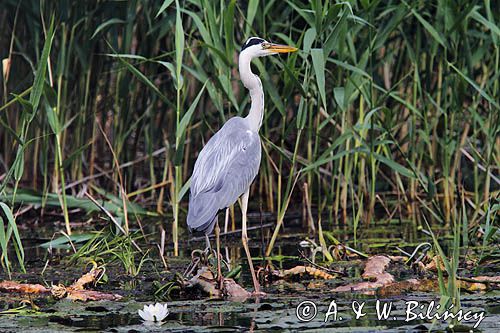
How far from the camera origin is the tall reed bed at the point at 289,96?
6327 mm

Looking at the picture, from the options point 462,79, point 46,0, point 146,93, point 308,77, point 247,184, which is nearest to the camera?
point 247,184

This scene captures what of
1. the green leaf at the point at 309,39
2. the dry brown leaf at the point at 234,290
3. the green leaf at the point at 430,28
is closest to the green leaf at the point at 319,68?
the green leaf at the point at 309,39

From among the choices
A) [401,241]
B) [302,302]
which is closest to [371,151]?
[401,241]

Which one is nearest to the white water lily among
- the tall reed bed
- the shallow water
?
the shallow water

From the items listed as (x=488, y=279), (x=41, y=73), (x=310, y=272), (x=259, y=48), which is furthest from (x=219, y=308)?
(x=259, y=48)

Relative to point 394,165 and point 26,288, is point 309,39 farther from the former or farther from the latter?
point 26,288

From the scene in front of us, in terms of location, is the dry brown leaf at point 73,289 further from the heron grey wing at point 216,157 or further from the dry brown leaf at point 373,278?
the dry brown leaf at point 373,278

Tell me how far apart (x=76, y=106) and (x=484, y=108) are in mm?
3087

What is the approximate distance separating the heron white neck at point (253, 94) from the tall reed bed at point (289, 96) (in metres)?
0.20

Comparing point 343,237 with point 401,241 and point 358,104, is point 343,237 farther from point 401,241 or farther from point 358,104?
point 358,104

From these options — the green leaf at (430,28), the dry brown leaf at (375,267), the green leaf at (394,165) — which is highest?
the green leaf at (430,28)

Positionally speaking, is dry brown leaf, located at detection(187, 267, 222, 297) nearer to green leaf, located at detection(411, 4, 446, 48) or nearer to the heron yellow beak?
the heron yellow beak

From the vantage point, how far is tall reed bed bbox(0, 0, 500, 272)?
6327 millimetres

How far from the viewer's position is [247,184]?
570 cm
